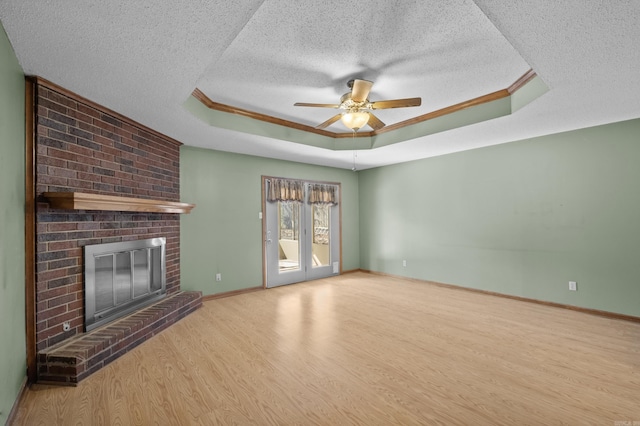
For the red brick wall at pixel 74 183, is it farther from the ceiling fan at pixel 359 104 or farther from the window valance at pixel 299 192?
the window valance at pixel 299 192

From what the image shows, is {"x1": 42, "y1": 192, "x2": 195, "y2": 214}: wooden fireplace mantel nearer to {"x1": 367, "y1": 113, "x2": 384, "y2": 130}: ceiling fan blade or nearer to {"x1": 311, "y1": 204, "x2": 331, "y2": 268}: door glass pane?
{"x1": 367, "y1": 113, "x2": 384, "y2": 130}: ceiling fan blade

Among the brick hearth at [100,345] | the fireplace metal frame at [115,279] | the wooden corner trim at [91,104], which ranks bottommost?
the brick hearth at [100,345]

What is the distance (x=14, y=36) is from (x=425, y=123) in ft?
13.2

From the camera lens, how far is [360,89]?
2811 mm

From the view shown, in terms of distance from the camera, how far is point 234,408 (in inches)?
78.5

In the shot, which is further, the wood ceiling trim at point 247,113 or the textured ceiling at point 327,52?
the wood ceiling trim at point 247,113

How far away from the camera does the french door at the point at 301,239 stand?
5336mm

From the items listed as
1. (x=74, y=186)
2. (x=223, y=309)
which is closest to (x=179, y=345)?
(x=223, y=309)

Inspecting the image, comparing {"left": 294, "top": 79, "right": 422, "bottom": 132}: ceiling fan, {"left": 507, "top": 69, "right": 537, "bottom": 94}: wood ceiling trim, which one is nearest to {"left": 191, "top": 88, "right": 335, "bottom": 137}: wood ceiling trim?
{"left": 294, "top": 79, "right": 422, "bottom": 132}: ceiling fan

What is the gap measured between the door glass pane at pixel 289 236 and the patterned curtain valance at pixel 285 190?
12 centimetres

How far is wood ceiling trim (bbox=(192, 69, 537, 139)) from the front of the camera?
307cm

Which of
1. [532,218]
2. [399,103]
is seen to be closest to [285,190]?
[399,103]

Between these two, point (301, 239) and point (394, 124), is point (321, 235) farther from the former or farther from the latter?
point (394, 124)

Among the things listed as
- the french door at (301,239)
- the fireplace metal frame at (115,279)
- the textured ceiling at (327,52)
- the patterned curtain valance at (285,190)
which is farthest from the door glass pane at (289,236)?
the textured ceiling at (327,52)
